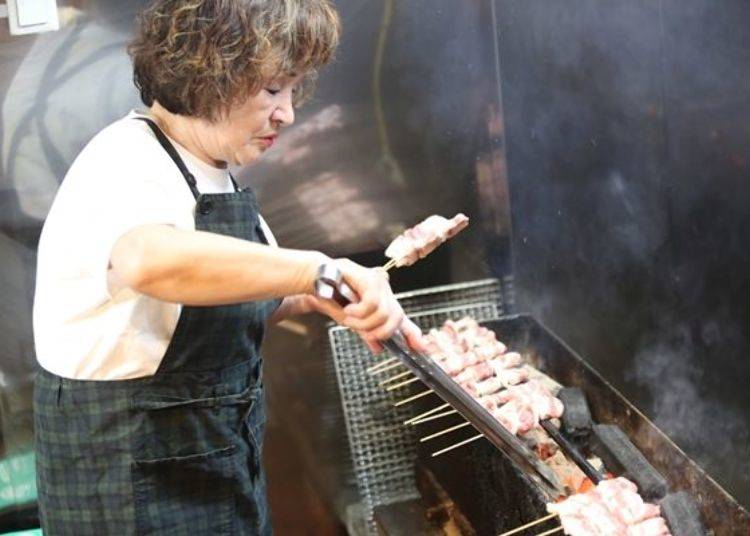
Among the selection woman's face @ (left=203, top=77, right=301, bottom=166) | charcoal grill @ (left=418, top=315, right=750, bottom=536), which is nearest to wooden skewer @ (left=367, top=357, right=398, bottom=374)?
charcoal grill @ (left=418, top=315, right=750, bottom=536)

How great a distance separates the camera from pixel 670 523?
326 centimetres

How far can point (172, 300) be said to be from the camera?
2471 mm

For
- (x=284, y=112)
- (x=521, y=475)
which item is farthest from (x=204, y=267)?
(x=521, y=475)

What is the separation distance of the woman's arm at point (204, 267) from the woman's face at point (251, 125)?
59 cm

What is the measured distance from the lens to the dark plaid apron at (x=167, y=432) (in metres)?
3.02

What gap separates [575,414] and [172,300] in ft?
6.90

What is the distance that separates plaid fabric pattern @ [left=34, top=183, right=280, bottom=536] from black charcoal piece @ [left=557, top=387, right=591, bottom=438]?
140cm

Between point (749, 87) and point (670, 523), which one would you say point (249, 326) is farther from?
point (749, 87)

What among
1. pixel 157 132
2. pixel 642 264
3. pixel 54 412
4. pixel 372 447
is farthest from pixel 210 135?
pixel 372 447

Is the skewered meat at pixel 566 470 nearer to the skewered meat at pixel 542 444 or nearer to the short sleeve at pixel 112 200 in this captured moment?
the skewered meat at pixel 542 444

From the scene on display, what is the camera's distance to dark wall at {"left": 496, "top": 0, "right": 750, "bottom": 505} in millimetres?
3529

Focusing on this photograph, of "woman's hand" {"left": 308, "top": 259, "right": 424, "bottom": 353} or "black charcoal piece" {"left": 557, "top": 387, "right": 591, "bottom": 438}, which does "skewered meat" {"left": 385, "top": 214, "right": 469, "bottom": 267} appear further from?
"woman's hand" {"left": 308, "top": 259, "right": 424, "bottom": 353}

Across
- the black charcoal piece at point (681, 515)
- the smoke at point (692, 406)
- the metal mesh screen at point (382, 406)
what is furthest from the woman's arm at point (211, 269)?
the metal mesh screen at point (382, 406)

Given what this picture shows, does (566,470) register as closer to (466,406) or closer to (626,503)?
(626,503)
